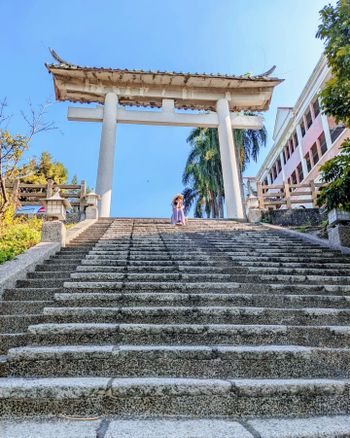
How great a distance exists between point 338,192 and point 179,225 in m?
4.79

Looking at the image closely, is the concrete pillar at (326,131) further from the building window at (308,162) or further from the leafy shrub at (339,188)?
the leafy shrub at (339,188)

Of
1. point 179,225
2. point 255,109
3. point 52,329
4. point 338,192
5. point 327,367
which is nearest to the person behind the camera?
point 327,367

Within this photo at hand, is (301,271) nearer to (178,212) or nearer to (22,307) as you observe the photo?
(22,307)

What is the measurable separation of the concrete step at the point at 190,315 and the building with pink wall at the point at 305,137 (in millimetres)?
13717

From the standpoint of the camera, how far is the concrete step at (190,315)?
3359mm

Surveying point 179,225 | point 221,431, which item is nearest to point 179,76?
point 179,225

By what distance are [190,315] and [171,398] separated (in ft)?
4.38

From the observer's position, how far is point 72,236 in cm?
723

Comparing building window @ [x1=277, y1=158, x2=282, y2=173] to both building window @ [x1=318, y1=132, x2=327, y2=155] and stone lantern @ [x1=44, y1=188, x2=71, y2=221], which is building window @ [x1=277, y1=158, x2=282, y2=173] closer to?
building window @ [x1=318, y1=132, x2=327, y2=155]

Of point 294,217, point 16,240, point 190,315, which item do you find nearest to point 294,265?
point 190,315

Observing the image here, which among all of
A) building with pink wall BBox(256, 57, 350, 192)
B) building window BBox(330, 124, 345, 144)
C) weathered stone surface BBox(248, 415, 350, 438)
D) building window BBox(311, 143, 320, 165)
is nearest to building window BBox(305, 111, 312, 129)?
building with pink wall BBox(256, 57, 350, 192)

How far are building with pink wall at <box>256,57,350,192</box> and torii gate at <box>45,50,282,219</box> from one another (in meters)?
5.17

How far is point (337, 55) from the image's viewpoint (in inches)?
222

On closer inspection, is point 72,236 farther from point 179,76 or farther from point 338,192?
point 179,76
